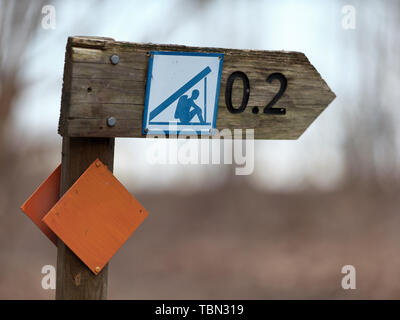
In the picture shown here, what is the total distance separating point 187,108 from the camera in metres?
1.75

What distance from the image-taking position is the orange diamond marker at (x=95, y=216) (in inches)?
66.8

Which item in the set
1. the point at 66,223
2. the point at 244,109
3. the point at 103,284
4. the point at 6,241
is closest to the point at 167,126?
the point at 244,109

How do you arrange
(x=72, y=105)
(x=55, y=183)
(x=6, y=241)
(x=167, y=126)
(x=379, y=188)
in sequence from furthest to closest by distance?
(x=379, y=188) < (x=6, y=241) < (x=55, y=183) < (x=167, y=126) < (x=72, y=105)

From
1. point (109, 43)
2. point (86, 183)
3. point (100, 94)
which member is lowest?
point (86, 183)

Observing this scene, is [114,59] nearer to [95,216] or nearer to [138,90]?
[138,90]

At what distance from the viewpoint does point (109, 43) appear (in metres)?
1.62

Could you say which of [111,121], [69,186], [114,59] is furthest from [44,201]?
[114,59]

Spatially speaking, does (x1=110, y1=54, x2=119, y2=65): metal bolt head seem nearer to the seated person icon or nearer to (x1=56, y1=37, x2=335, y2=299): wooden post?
(x1=56, y1=37, x2=335, y2=299): wooden post

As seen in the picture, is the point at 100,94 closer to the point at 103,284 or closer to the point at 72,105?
the point at 72,105

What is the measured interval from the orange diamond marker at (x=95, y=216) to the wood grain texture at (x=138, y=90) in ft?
0.54

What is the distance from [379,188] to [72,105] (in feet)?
13.2

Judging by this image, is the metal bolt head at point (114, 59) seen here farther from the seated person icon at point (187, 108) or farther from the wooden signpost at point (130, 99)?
the seated person icon at point (187, 108)

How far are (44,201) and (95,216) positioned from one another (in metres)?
0.19

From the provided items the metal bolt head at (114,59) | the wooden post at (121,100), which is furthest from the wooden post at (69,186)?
the metal bolt head at (114,59)
